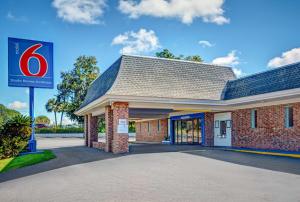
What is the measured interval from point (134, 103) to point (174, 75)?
4541 millimetres

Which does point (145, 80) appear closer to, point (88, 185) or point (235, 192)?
point (88, 185)

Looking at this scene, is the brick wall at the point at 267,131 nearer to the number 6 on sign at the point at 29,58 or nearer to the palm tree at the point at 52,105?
the number 6 on sign at the point at 29,58

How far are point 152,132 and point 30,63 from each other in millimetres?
17324

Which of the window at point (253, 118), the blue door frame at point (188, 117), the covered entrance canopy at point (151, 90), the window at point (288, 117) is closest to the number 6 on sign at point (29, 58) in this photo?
the covered entrance canopy at point (151, 90)

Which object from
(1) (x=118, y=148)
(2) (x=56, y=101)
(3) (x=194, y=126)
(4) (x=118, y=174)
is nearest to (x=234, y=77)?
(3) (x=194, y=126)

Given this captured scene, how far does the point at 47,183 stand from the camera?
10539mm

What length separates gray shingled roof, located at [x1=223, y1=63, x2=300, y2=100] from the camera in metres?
19.1

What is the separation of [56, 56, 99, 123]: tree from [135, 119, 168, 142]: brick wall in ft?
70.0

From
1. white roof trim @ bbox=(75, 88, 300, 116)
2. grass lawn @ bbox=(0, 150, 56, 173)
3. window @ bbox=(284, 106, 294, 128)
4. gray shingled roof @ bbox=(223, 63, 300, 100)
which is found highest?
gray shingled roof @ bbox=(223, 63, 300, 100)

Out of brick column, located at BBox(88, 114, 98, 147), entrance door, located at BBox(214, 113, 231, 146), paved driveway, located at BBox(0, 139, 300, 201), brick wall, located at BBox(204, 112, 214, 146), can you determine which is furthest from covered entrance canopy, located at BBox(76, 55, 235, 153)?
paved driveway, located at BBox(0, 139, 300, 201)

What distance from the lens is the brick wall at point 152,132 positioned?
33.5 m

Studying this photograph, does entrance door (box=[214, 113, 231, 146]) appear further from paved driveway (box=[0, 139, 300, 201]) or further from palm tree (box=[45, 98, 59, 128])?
palm tree (box=[45, 98, 59, 128])

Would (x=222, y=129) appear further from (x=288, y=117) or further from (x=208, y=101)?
(x=288, y=117)

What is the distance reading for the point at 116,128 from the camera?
19.5 meters
